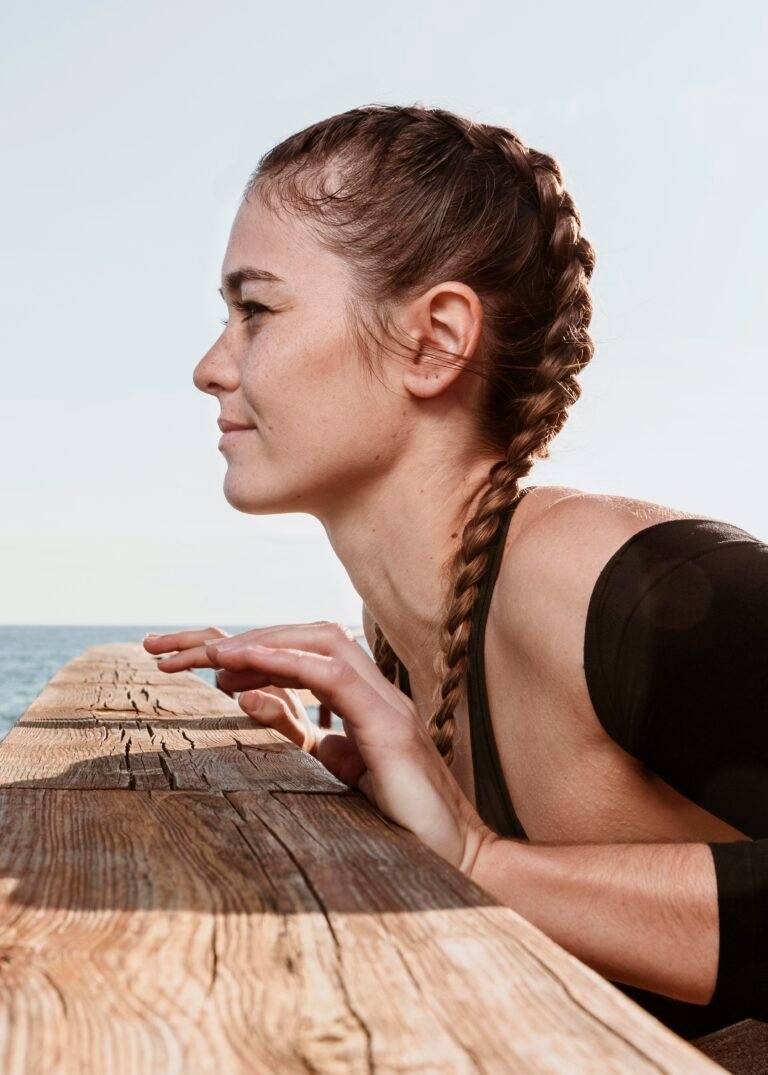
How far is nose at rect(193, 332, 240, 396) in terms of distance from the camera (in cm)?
243

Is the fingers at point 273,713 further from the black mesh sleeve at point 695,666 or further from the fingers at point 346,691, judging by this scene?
the black mesh sleeve at point 695,666

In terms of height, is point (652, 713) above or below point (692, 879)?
above

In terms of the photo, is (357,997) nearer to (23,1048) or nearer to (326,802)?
(23,1048)

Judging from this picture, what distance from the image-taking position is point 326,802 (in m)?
1.49

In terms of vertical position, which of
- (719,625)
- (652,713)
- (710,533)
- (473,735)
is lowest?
(473,735)

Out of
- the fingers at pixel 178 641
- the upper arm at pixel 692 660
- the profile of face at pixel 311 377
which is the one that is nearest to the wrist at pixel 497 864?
the upper arm at pixel 692 660

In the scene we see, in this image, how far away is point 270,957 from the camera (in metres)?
0.82

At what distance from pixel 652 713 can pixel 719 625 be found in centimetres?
18

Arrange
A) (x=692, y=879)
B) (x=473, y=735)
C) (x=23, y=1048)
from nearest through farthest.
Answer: (x=23, y=1048) → (x=692, y=879) → (x=473, y=735)

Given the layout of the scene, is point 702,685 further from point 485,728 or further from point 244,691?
point 244,691

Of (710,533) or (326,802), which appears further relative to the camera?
(710,533)

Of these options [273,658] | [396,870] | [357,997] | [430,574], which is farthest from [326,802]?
[430,574]

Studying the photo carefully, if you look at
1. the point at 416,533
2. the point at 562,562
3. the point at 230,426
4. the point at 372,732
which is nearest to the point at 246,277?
the point at 230,426

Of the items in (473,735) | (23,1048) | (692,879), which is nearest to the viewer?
(23,1048)
